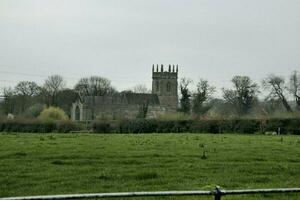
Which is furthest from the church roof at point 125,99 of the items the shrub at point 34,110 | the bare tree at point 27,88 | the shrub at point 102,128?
the shrub at point 102,128

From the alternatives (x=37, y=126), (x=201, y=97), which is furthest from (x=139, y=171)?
(x=201, y=97)

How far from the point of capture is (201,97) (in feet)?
402

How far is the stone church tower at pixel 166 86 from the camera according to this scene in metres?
176

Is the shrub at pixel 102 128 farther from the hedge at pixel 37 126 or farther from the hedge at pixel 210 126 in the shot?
the hedge at pixel 37 126

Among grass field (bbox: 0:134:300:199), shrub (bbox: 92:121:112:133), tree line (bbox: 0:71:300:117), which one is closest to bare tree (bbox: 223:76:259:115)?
tree line (bbox: 0:71:300:117)

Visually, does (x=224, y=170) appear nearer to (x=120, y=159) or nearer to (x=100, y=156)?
(x=120, y=159)

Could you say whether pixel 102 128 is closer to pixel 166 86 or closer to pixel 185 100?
pixel 185 100

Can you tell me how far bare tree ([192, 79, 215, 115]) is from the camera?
11806cm

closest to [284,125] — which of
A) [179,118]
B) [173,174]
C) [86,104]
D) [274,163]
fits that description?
[179,118]

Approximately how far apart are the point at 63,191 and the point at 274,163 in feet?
35.4

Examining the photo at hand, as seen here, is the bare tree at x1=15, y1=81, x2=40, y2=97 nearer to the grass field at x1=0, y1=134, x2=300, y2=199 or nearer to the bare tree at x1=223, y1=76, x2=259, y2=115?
the bare tree at x1=223, y1=76, x2=259, y2=115

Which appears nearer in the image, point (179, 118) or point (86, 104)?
point (179, 118)

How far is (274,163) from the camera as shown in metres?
21.3

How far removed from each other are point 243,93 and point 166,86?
5410cm
